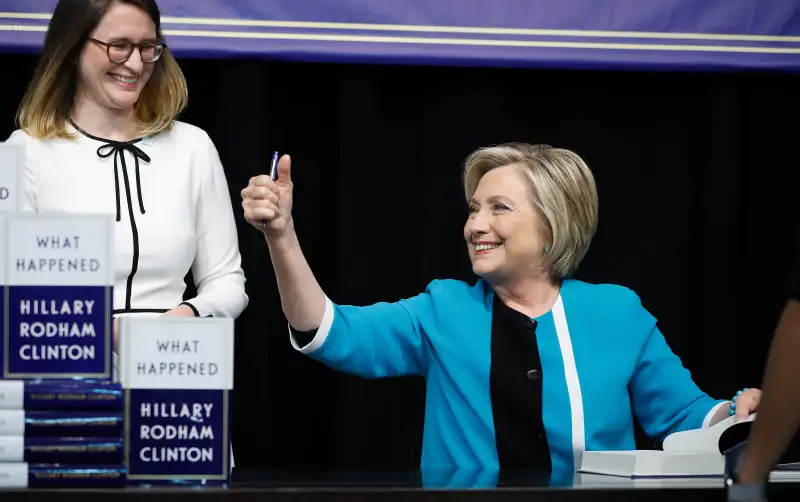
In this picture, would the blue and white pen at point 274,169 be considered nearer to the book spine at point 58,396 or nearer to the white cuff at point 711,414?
the book spine at point 58,396

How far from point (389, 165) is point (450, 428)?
103cm

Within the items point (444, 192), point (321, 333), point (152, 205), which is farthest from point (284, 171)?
point (444, 192)

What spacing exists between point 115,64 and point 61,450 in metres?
1.00

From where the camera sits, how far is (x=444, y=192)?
3.08 meters

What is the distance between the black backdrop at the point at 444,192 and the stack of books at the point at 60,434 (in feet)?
5.22

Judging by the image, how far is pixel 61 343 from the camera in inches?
57.2

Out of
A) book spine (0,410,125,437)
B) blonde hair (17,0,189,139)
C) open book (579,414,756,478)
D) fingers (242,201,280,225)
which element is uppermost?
blonde hair (17,0,189,139)

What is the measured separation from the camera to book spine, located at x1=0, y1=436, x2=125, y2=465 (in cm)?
138

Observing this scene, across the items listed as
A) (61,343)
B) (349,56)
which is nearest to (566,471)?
(61,343)

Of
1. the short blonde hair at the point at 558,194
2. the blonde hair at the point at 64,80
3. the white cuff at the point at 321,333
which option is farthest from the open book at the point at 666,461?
the blonde hair at the point at 64,80

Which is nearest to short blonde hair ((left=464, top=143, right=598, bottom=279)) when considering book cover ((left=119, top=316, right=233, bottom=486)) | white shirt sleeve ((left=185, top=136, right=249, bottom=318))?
white shirt sleeve ((left=185, top=136, right=249, bottom=318))

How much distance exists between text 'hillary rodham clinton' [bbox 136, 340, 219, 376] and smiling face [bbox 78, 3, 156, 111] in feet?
2.92

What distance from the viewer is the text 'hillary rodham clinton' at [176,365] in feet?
4.75

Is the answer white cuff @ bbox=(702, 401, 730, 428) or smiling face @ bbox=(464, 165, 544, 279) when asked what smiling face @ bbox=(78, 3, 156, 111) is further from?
white cuff @ bbox=(702, 401, 730, 428)
